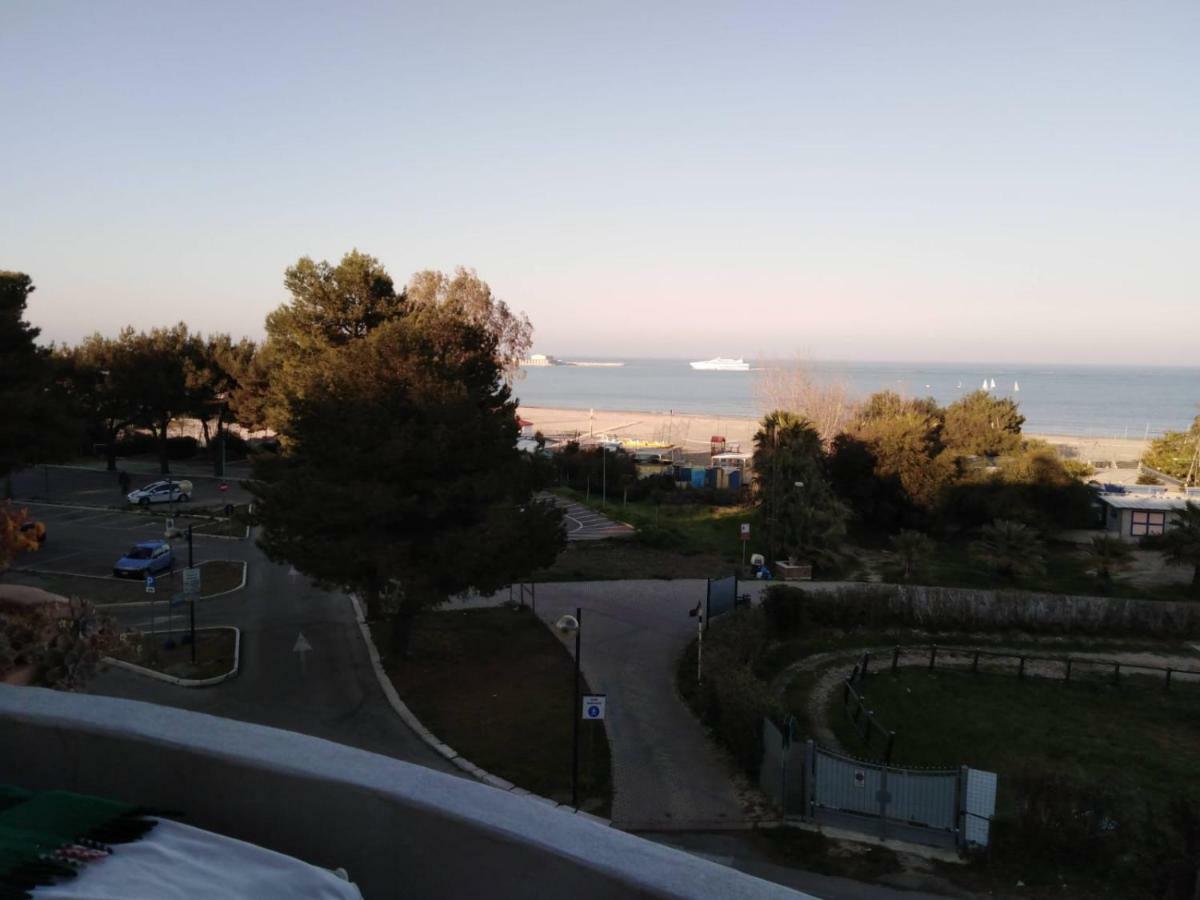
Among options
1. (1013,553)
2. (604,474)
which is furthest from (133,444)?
(1013,553)

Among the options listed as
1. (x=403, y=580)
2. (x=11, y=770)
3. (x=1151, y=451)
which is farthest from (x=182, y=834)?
(x=1151, y=451)

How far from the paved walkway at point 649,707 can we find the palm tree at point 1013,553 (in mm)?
9830

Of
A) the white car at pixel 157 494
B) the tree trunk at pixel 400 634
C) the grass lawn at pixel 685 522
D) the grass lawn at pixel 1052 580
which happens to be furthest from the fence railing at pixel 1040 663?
the white car at pixel 157 494

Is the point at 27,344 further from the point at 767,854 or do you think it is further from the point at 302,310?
the point at 767,854

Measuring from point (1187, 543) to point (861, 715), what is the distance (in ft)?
53.9

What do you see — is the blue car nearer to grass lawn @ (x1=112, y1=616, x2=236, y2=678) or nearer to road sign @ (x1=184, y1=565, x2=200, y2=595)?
grass lawn @ (x1=112, y1=616, x2=236, y2=678)

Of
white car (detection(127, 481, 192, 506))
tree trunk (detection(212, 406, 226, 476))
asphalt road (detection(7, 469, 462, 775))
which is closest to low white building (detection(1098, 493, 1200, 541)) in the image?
asphalt road (detection(7, 469, 462, 775))

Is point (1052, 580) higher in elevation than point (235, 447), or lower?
lower

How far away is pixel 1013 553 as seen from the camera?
27.5 m

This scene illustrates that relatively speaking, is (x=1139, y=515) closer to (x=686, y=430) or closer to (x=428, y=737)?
(x=428, y=737)

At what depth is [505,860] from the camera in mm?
2264

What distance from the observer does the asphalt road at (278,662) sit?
15.0 metres

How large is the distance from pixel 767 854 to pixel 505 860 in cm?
1016

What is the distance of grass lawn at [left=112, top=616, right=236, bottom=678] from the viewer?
17.3m
